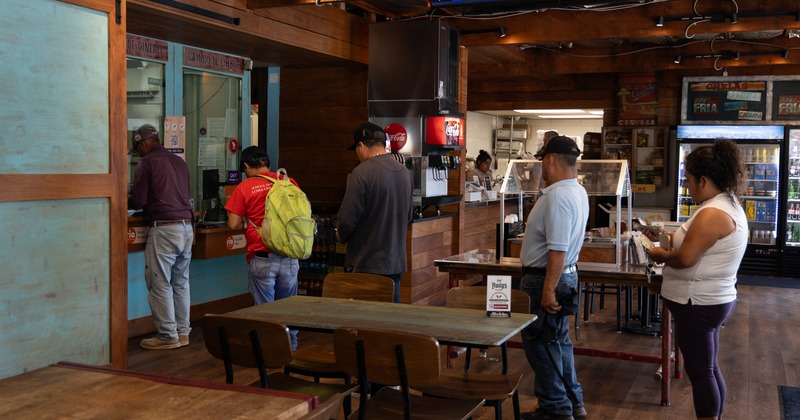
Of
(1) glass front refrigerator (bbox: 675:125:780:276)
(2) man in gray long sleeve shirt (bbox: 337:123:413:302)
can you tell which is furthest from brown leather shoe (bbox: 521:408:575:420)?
(1) glass front refrigerator (bbox: 675:125:780:276)

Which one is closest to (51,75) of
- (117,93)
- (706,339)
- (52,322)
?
(117,93)

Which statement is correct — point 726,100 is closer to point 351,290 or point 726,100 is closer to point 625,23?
point 625,23

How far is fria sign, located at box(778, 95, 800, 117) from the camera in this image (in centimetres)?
1152

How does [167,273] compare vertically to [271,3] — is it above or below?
below

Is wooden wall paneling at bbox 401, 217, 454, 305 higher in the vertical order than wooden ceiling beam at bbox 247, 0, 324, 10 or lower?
lower

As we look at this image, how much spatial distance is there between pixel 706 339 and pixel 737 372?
2.56 m

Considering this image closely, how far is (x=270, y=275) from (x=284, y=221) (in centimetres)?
40

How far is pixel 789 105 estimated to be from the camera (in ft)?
37.9

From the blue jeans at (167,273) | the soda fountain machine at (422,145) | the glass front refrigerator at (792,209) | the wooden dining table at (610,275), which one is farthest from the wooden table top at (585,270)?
the glass front refrigerator at (792,209)

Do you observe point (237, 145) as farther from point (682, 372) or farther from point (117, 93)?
point (682, 372)

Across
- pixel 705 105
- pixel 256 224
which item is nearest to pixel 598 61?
pixel 705 105

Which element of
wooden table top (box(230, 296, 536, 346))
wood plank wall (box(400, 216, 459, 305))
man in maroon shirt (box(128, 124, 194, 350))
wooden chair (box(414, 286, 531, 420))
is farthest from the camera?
wood plank wall (box(400, 216, 459, 305))

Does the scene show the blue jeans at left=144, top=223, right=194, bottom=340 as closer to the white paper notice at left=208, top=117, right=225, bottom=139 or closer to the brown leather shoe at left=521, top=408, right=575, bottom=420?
the white paper notice at left=208, top=117, right=225, bottom=139

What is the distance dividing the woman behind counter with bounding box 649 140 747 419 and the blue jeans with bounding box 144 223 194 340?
12.6 ft
